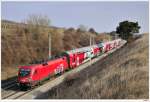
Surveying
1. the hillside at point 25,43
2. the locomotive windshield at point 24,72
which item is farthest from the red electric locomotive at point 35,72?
the hillside at point 25,43

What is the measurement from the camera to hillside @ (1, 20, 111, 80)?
34.2 metres

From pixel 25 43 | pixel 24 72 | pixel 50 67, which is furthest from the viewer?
pixel 25 43

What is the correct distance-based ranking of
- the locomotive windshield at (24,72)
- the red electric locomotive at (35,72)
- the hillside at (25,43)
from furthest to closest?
the hillside at (25,43) → the locomotive windshield at (24,72) → the red electric locomotive at (35,72)

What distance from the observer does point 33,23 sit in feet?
151

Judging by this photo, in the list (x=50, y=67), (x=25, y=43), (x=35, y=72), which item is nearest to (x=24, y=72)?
(x=35, y=72)

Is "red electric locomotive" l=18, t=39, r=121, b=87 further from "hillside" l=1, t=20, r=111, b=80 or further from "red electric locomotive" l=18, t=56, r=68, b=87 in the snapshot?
"hillside" l=1, t=20, r=111, b=80

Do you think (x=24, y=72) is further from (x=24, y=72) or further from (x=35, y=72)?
(x=35, y=72)

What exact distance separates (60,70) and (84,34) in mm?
41632

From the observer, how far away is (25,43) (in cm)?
4222

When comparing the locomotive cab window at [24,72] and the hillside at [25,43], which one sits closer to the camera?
the locomotive cab window at [24,72]

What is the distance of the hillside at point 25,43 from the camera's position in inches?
1346

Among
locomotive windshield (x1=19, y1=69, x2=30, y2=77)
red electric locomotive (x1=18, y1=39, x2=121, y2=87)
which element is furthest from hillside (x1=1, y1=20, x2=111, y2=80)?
locomotive windshield (x1=19, y1=69, x2=30, y2=77)

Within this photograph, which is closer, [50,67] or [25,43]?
[50,67]

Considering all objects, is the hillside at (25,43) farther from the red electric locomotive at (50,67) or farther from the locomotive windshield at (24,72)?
the locomotive windshield at (24,72)
